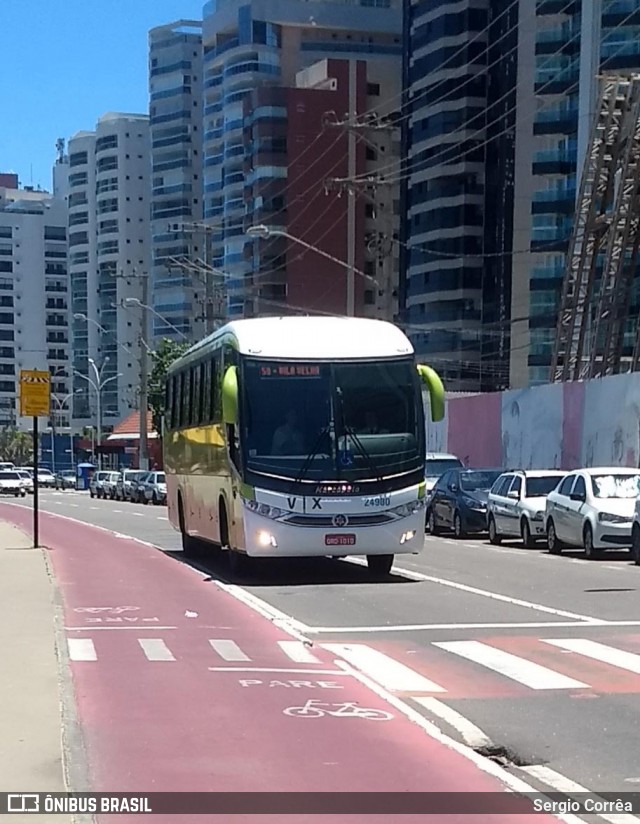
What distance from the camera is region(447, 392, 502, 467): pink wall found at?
44.2 meters

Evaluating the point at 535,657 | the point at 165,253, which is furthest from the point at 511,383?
the point at 535,657

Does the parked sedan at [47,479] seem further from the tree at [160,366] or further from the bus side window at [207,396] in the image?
the bus side window at [207,396]

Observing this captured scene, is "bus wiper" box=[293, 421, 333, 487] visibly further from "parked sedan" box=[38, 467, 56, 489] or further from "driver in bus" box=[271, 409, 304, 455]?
"parked sedan" box=[38, 467, 56, 489]

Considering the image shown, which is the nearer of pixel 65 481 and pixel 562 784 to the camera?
pixel 562 784

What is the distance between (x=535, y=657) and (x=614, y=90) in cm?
4088

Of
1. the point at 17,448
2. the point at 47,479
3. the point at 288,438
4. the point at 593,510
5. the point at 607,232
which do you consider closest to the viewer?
the point at 288,438

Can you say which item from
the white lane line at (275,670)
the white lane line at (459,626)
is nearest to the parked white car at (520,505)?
the white lane line at (459,626)

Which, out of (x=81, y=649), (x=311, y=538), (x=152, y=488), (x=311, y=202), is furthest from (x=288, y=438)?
(x=311, y=202)

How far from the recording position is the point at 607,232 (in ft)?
175

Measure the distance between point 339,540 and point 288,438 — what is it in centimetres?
161

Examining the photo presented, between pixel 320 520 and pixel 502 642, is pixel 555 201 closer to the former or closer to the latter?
pixel 320 520

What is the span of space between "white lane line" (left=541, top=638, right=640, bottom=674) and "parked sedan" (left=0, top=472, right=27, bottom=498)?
246ft

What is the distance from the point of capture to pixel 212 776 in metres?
7.64

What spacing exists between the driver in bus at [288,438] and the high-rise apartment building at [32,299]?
153m
